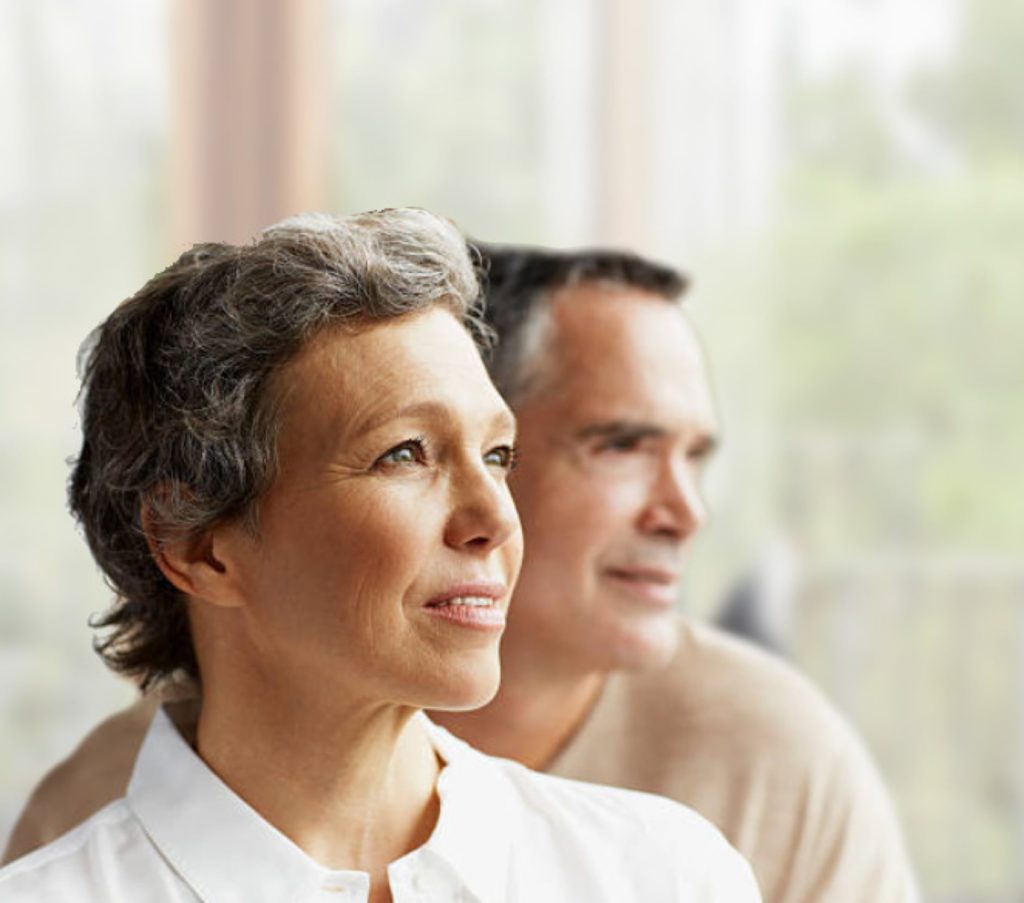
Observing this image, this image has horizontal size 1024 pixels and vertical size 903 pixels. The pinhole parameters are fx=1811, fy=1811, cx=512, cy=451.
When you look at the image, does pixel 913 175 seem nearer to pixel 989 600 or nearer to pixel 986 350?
pixel 986 350

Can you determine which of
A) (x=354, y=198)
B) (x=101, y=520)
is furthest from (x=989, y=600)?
(x=101, y=520)

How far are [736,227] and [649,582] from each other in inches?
85.9

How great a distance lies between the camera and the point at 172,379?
1.41m

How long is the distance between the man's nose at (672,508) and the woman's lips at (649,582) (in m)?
0.05

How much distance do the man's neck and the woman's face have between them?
61 cm

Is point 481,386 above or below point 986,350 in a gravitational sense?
above

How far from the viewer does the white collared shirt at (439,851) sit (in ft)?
4.65

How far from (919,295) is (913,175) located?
0.90 ft

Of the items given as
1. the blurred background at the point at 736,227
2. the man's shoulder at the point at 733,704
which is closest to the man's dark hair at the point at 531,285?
the man's shoulder at the point at 733,704

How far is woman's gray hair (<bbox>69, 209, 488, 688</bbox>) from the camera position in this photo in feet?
4.55

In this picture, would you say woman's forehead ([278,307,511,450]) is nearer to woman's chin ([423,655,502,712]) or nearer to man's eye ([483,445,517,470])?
man's eye ([483,445,517,470])

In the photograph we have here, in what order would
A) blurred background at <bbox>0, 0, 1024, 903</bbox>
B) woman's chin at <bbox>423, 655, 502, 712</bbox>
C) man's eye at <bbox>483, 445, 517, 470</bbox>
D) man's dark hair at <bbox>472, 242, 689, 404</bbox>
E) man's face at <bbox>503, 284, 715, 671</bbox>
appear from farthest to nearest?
1. blurred background at <bbox>0, 0, 1024, 903</bbox>
2. man's dark hair at <bbox>472, 242, 689, 404</bbox>
3. man's face at <bbox>503, 284, 715, 671</bbox>
4. man's eye at <bbox>483, 445, 517, 470</bbox>
5. woman's chin at <bbox>423, 655, 502, 712</bbox>

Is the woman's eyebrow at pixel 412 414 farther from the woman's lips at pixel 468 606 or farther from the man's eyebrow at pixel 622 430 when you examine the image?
the man's eyebrow at pixel 622 430

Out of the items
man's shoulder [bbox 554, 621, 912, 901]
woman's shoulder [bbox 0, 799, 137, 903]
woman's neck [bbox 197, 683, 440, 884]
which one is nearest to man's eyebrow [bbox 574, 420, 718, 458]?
man's shoulder [bbox 554, 621, 912, 901]
